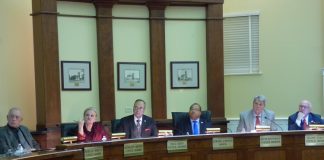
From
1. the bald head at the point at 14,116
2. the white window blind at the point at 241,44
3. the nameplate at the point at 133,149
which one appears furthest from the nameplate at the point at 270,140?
the bald head at the point at 14,116

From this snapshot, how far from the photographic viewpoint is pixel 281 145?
5.39 m

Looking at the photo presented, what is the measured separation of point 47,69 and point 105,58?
0.82 meters

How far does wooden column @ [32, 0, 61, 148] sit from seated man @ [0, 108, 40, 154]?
76cm

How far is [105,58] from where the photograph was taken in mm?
6668

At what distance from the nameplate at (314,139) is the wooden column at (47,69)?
2870mm

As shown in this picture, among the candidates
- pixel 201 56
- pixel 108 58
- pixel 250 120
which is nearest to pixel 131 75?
pixel 108 58

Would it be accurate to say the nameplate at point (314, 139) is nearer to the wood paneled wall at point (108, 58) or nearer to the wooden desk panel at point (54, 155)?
the wood paneled wall at point (108, 58)

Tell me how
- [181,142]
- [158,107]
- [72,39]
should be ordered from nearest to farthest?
[181,142] < [72,39] < [158,107]

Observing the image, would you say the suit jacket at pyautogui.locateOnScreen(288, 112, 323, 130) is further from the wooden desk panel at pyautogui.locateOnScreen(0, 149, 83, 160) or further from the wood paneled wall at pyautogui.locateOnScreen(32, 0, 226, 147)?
the wooden desk panel at pyautogui.locateOnScreen(0, 149, 83, 160)

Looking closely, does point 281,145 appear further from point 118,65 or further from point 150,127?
point 118,65

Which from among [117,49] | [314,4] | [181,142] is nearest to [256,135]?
[181,142]

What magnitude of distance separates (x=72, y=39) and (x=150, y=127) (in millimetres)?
1573

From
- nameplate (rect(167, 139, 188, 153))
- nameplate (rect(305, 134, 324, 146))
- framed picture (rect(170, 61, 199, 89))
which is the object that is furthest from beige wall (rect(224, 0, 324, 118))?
nameplate (rect(167, 139, 188, 153))

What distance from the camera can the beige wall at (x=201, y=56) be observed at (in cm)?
646
